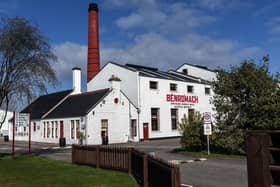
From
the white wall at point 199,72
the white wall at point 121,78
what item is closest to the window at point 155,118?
the white wall at point 121,78

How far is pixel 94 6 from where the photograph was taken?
48219 mm

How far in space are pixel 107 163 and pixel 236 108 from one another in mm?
9317

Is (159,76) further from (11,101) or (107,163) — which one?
(107,163)

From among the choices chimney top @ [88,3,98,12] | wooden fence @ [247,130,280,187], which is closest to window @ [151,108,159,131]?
chimney top @ [88,3,98,12]

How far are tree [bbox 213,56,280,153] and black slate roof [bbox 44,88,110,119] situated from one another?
1693 centimetres

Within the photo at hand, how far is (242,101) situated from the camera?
19.8m

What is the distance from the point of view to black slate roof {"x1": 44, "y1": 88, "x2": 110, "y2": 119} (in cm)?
3481

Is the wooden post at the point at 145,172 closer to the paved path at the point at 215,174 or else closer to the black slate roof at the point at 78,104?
the paved path at the point at 215,174

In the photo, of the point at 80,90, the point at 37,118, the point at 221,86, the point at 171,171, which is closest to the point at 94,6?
the point at 80,90

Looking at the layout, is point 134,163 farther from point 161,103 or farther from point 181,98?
point 181,98

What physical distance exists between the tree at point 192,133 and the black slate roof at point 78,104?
13.9 meters

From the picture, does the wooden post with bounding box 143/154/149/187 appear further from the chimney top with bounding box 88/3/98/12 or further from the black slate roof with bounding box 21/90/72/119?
the chimney top with bounding box 88/3/98/12

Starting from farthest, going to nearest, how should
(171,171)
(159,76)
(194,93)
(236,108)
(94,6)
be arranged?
(94,6), (194,93), (159,76), (236,108), (171,171)

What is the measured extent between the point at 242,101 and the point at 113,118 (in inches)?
724
